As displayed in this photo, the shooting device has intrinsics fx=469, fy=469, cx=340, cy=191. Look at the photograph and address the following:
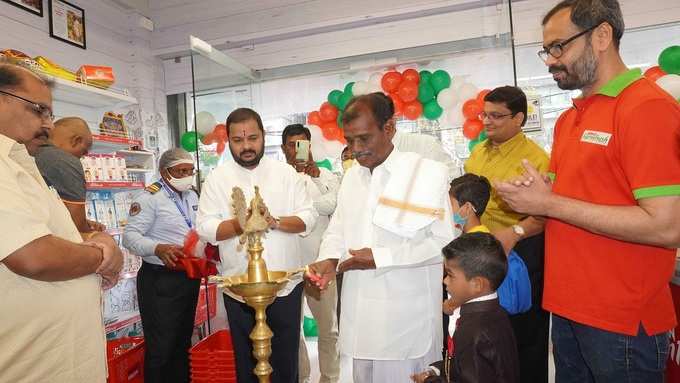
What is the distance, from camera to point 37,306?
52.1 inches

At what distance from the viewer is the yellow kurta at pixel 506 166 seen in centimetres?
262

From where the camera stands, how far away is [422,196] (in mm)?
1671

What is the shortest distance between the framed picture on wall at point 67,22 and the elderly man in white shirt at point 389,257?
408 cm

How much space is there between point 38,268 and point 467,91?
14.1 ft

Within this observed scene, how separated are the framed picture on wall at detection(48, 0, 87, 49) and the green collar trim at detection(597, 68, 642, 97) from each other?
485 centimetres

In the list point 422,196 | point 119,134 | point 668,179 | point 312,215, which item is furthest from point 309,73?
point 668,179

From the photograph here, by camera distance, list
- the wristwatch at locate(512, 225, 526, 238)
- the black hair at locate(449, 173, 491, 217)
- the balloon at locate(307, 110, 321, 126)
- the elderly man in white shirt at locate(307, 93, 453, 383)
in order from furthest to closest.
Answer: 1. the balloon at locate(307, 110, 321, 126)
2. the black hair at locate(449, 173, 491, 217)
3. the wristwatch at locate(512, 225, 526, 238)
4. the elderly man in white shirt at locate(307, 93, 453, 383)

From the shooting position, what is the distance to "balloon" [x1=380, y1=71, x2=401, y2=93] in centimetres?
491

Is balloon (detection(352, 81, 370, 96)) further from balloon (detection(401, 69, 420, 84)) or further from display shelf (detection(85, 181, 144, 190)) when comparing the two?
display shelf (detection(85, 181, 144, 190))

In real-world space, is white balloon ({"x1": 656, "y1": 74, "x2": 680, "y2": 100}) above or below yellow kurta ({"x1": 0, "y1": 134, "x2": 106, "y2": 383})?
above

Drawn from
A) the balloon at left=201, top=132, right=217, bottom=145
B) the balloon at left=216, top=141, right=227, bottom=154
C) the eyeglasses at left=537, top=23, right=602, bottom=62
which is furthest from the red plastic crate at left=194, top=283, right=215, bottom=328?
the eyeglasses at left=537, top=23, right=602, bottom=62

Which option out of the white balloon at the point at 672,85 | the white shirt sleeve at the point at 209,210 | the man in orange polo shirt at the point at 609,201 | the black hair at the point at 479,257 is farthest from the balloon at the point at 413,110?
the man in orange polo shirt at the point at 609,201

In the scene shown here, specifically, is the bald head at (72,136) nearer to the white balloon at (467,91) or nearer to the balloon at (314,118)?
the balloon at (314,118)

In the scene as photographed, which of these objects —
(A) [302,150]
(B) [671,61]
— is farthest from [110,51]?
(B) [671,61]
